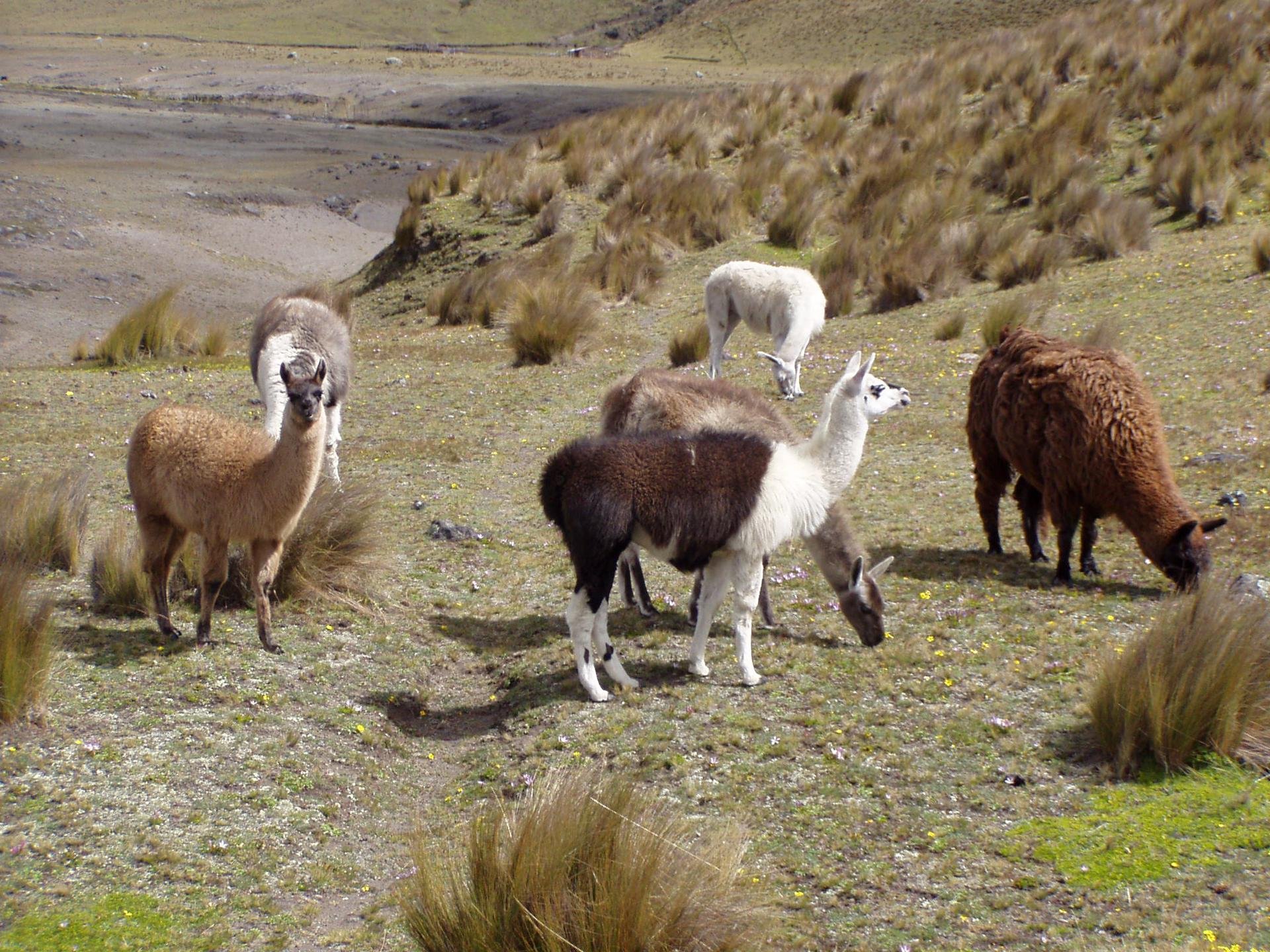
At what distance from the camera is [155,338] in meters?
16.8

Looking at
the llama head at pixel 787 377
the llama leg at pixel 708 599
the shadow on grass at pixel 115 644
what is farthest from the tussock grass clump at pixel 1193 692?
the llama head at pixel 787 377

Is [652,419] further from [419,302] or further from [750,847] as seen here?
[419,302]

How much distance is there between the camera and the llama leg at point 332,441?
9758 millimetres

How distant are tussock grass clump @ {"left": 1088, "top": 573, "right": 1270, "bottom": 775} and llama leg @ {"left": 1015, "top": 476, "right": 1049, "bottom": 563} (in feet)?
9.49

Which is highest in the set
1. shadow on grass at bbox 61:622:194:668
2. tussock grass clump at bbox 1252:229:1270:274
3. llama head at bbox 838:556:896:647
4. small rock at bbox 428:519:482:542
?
tussock grass clump at bbox 1252:229:1270:274

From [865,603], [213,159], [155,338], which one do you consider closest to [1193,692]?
[865,603]

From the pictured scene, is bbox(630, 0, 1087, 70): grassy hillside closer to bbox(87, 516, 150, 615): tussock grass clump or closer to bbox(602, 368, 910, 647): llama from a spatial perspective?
bbox(602, 368, 910, 647): llama

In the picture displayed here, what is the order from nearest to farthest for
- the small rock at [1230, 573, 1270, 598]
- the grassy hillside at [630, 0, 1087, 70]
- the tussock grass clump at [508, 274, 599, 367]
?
the small rock at [1230, 573, 1270, 598]
the tussock grass clump at [508, 274, 599, 367]
the grassy hillside at [630, 0, 1087, 70]

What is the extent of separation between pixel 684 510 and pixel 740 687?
1076mm

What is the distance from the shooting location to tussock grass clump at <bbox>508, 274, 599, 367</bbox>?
15227 mm

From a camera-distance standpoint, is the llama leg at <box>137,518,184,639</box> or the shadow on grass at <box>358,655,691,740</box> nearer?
the shadow on grass at <box>358,655,691,740</box>

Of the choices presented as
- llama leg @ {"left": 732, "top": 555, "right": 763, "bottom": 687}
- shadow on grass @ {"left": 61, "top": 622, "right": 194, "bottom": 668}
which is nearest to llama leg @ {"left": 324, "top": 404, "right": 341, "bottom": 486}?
shadow on grass @ {"left": 61, "top": 622, "right": 194, "bottom": 668}

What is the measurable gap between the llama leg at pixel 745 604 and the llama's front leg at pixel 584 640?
0.75 meters

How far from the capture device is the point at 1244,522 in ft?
27.0
